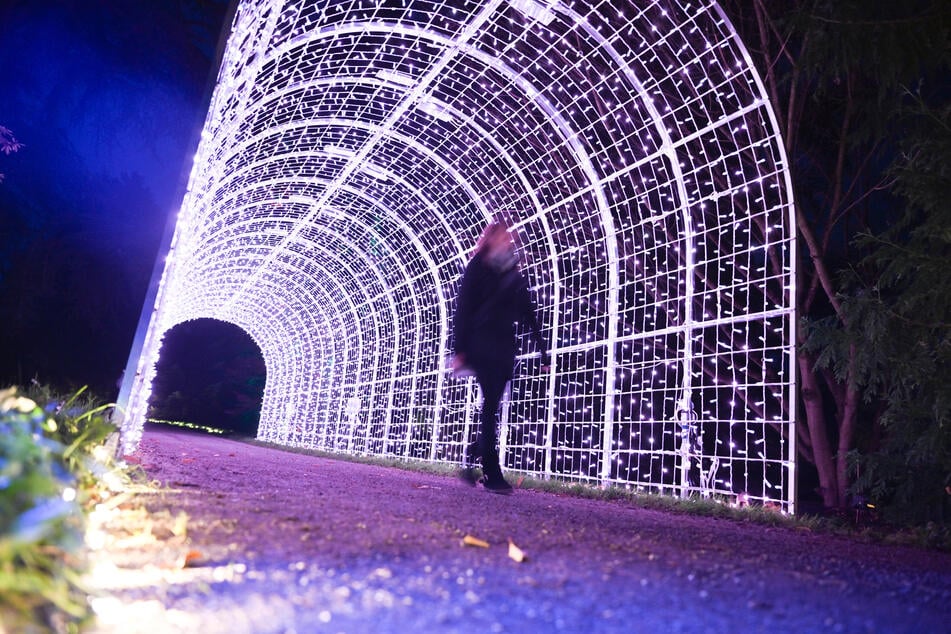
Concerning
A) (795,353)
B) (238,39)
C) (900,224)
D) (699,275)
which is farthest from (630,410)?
(238,39)

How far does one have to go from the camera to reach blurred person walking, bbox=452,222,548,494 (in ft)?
20.5

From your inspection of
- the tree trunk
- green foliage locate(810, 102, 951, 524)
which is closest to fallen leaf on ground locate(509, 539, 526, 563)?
green foliage locate(810, 102, 951, 524)

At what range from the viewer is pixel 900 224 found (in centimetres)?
671

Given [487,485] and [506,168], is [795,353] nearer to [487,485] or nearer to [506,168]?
[487,485]

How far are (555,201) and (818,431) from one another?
5957mm

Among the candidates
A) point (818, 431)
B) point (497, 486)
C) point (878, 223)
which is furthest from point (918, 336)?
point (878, 223)

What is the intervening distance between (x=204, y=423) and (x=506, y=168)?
31913 mm

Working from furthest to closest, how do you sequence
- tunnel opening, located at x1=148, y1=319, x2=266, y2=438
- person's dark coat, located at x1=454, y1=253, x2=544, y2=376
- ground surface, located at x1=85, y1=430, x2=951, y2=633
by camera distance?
tunnel opening, located at x1=148, y1=319, x2=266, y2=438 < person's dark coat, located at x1=454, y1=253, x2=544, y2=376 < ground surface, located at x1=85, y1=430, x2=951, y2=633

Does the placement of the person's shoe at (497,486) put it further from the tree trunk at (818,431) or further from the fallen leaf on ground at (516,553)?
the tree trunk at (818,431)

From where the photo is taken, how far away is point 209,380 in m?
38.2

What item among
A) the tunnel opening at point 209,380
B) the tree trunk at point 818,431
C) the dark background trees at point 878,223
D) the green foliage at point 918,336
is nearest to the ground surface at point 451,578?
the green foliage at point 918,336

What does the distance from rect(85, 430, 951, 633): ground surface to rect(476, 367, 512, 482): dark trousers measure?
242cm

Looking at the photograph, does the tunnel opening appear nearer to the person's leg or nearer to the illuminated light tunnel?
the illuminated light tunnel

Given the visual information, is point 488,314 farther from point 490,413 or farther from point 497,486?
point 497,486
